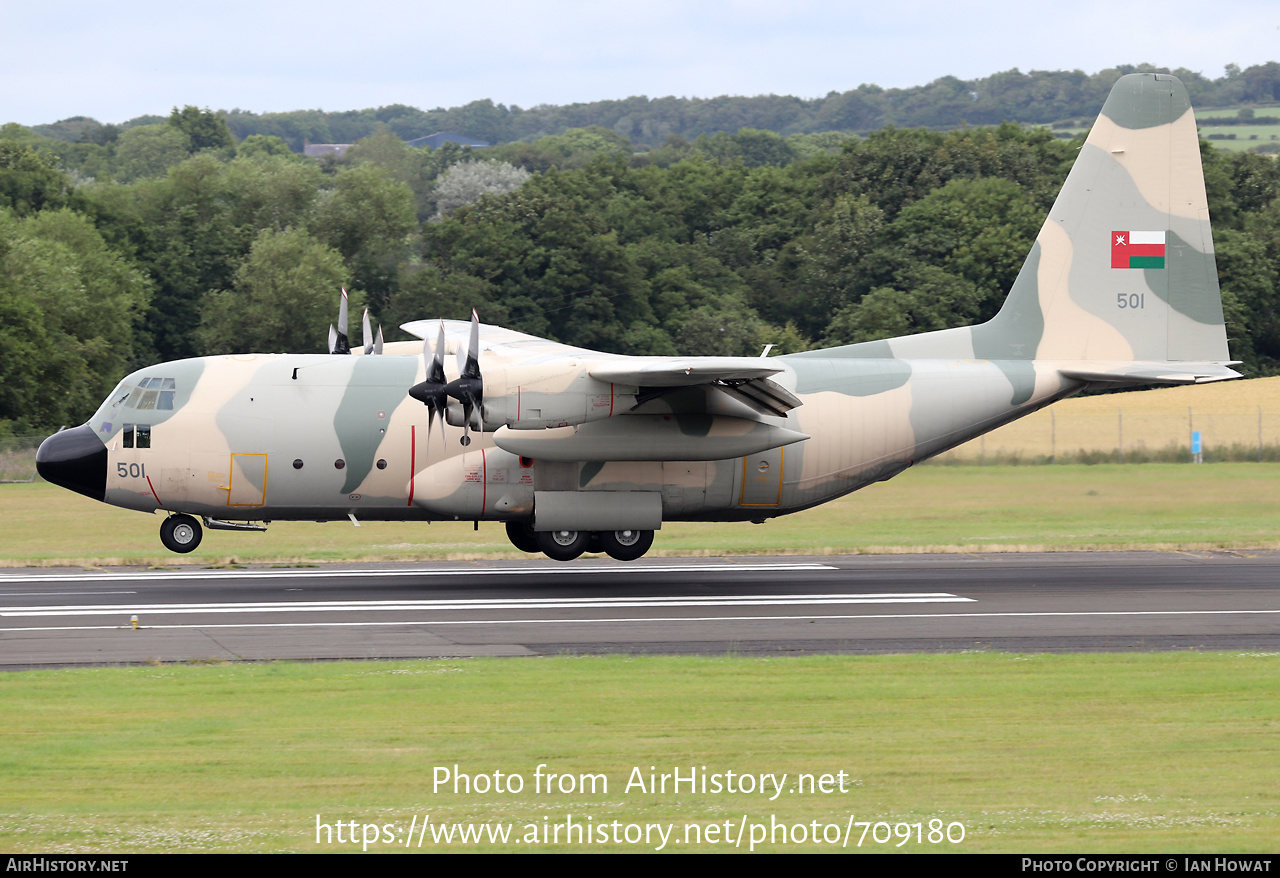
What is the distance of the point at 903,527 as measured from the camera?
3322 cm

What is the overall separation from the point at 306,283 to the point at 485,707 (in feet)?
169

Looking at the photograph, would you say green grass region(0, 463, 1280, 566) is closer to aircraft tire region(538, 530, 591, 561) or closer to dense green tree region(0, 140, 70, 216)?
aircraft tire region(538, 530, 591, 561)

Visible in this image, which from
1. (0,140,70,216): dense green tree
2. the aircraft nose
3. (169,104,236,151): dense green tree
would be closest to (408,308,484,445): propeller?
the aircraft nose

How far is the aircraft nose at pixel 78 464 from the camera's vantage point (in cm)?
2255

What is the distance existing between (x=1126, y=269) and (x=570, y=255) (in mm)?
43946

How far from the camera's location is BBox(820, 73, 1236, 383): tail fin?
25.4m

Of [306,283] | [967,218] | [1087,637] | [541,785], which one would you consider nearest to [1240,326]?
[967,218]

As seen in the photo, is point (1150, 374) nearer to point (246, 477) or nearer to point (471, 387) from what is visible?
point (471, 387)

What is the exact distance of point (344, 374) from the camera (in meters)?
23.4

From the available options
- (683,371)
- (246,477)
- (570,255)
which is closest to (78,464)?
(246,477)

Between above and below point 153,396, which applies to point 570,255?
above

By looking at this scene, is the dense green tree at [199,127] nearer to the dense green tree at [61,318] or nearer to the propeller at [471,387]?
the dense green tree at [61,318]

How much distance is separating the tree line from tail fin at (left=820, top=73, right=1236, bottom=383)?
116 feet

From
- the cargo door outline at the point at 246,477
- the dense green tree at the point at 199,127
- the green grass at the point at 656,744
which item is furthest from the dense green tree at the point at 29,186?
the dense green tree at the point at 199,127
